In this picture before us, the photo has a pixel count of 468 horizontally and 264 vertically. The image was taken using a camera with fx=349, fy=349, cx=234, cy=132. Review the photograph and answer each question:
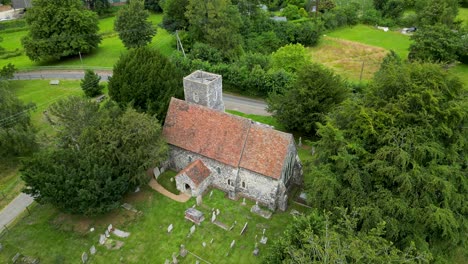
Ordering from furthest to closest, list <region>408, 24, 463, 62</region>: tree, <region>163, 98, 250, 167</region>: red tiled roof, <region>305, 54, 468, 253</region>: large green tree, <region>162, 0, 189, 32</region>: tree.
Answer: <region>162, 0, 189, 32</region>: tree
<region>408, 24, 463, 62</region>: tree
<region>163, 98, 250, 167</region>: red tiled roof
<region>305, 54, 468, 253</region>: large green tree

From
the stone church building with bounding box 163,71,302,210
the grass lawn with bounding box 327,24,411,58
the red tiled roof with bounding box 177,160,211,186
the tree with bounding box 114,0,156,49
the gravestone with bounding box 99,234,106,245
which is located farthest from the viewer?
the grass lawn with bounding box 327,24,411,58

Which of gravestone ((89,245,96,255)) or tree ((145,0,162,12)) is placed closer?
gravestone ((89,245,96,255))

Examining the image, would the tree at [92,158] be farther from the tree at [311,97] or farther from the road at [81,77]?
the road at [81,77]

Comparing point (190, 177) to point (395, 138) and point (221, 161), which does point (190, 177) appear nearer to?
point (221, 161)

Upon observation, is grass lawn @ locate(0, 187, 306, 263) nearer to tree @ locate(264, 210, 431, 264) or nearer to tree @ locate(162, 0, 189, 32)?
tree @ locate(264, 210, 431, 264)

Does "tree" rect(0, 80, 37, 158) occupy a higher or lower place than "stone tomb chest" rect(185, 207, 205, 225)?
higher

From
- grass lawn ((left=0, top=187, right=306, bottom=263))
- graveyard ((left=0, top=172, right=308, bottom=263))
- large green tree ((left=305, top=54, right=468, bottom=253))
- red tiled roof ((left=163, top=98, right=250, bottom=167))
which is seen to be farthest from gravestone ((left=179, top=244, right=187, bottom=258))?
large green tree ((left=305, top=54, right=468, bottom=253))

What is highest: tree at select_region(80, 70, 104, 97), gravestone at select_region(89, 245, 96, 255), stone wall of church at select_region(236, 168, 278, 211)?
tree at select_region(80, 70, 104, 97)
